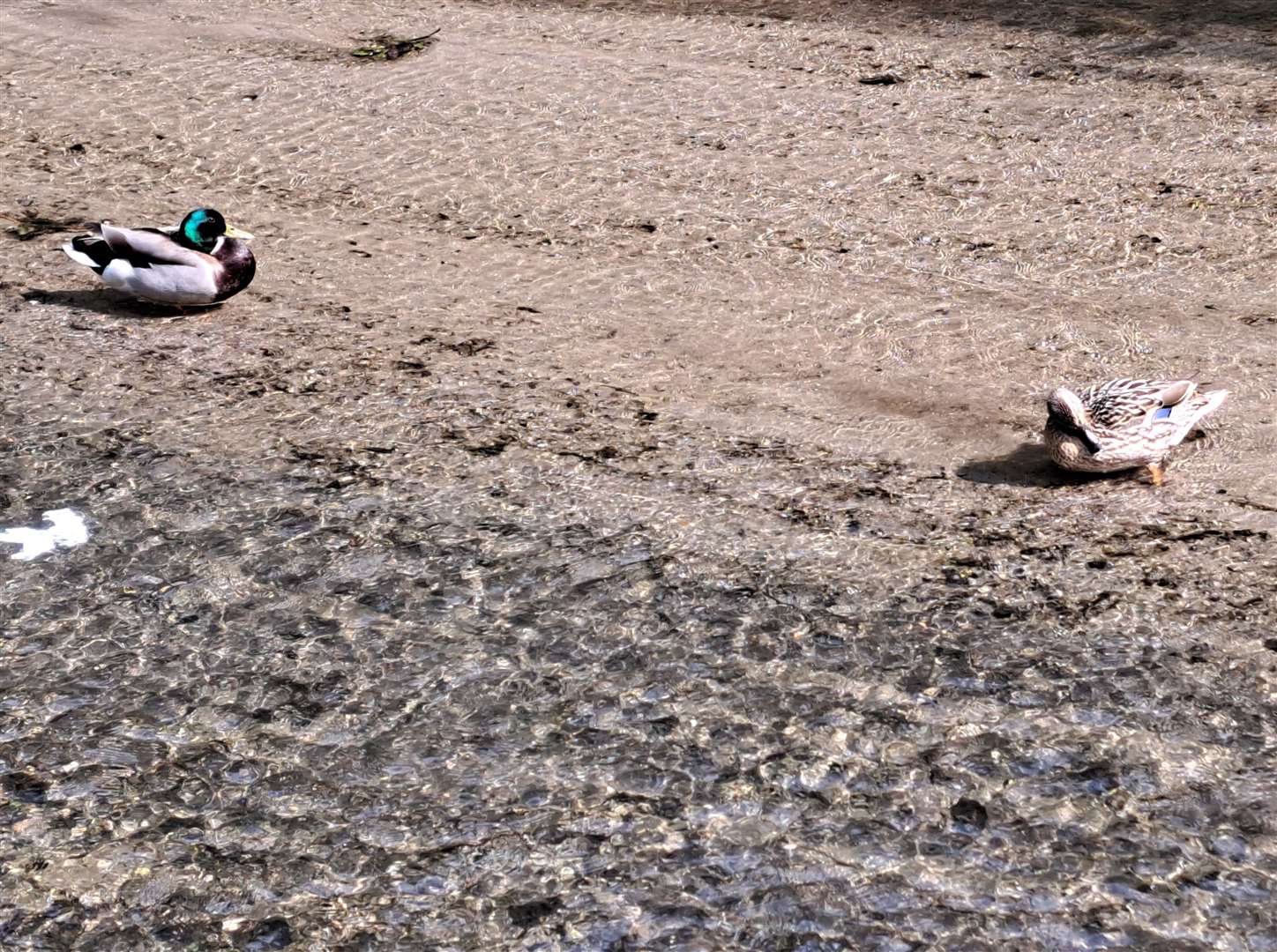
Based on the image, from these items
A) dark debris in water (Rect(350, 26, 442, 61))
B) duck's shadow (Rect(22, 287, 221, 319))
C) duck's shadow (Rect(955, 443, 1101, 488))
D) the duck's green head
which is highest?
dark debris in water (Rect(350, 26, 442, 61))

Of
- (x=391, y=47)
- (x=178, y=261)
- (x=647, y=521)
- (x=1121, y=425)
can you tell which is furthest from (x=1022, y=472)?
(x=391, y=47)

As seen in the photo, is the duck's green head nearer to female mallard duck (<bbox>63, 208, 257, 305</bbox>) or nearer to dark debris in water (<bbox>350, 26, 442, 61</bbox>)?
female mallard duck (<bbox>63, 208, 257, 305</bbox>)

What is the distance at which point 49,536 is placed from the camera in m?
5.07

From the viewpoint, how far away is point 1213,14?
1009 centimetres

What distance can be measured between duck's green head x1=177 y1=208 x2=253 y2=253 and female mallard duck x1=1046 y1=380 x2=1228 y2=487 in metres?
3.81

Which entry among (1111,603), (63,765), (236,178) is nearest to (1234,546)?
(1111,603)

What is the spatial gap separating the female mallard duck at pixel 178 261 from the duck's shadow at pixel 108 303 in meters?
0.12

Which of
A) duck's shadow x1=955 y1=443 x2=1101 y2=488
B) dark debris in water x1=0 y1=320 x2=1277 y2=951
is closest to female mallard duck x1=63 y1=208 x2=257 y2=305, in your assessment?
dark debris in water x1=0 y1=320 x2=1277 y2=951

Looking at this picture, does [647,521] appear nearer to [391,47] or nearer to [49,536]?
[49,536]

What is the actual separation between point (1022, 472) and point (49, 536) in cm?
344

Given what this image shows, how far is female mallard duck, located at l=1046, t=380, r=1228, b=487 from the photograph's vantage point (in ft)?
16.8

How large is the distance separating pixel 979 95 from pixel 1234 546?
16.9ft

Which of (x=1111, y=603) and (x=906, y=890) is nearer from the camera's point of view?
(x=906, y=890)

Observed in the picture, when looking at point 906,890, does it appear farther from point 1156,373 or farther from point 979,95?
point 979,95
